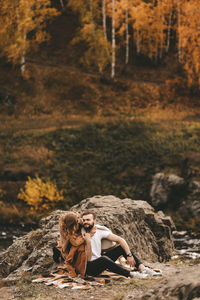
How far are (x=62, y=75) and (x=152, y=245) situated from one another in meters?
27.8

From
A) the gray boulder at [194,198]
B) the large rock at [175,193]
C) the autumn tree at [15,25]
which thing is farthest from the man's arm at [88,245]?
the autumn tree at [15,25]

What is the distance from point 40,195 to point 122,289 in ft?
53.0

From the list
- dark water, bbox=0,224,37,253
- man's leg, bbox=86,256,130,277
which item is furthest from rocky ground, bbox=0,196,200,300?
dark water, bbox=0,224,37,253

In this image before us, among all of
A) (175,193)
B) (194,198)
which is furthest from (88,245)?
(175,193)

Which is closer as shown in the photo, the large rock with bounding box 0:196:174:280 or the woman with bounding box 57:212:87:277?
the woman with bounding box 57:212:87:277

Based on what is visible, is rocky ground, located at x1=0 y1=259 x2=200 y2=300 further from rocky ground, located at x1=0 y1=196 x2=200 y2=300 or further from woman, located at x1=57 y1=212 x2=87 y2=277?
woman, located at x1=57 y1=212 x2=87 y2=277

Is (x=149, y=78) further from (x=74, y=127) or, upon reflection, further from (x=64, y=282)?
(x=64, y=282)

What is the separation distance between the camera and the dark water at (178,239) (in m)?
13.3

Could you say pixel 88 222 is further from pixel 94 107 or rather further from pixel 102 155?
pixel 94 107

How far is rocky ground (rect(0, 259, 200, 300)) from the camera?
428 centimetres

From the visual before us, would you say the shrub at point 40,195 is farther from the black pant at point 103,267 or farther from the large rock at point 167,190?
the black pant at point 103,267

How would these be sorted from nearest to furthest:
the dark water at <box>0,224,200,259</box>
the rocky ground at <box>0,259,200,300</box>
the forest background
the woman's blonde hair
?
the rocky ground at <box>0,259,200,300</box> → the woman's blonde hair → the dark water at <box>0,224,200,259</box> → the forest background

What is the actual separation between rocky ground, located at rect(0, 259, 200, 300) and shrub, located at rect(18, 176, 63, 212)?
1429cm

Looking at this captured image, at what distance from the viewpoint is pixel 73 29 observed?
46.0m
